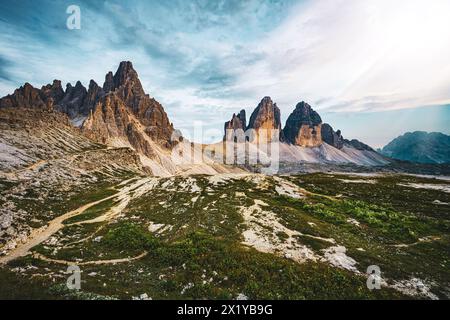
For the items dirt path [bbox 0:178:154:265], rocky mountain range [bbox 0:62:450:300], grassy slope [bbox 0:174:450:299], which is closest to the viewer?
grassy slope [bbox 0:174:450:299]

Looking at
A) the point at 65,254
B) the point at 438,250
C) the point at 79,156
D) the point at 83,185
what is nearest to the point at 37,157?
the point at 79,156

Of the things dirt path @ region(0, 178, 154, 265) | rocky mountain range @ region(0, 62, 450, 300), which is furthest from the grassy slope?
dirt path @ region(0, 178, 154, 265)

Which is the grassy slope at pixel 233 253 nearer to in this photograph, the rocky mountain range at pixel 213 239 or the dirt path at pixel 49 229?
the rocky mountain range at pixel 213 239

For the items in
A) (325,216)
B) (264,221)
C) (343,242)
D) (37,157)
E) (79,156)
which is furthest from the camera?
(79,156)

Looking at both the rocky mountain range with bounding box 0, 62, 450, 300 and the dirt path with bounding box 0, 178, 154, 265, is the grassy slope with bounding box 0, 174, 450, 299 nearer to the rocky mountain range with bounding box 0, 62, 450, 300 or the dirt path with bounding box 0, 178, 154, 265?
the rocky mountain range with bounding box 0, 62, 450, 300

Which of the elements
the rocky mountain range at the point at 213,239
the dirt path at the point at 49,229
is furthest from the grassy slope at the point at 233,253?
the dirt path at the point at 49,229

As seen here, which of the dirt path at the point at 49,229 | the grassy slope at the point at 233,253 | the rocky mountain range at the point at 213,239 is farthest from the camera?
the dirt path at the point at 49,229

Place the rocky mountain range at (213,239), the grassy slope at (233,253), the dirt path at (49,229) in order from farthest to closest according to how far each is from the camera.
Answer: the dirt path at (49,229) < the rocky mountain range at (213,239) < the grassy slope at (233,253)

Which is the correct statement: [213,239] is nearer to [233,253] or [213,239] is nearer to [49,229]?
[233,253]

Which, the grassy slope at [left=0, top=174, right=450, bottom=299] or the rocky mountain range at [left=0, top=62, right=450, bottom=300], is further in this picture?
the rocky mountain range at [left=0, top=62, right=450, bottom=300]

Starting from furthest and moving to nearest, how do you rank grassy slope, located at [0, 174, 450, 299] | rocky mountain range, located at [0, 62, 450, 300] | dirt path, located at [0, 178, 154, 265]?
1. dirt path, located at [0, 178, 154, 265]
2. rocky mountain range, located at [0, 62, 450, 300]
3. grassy slope, located at [0, 174, 450, 299]
